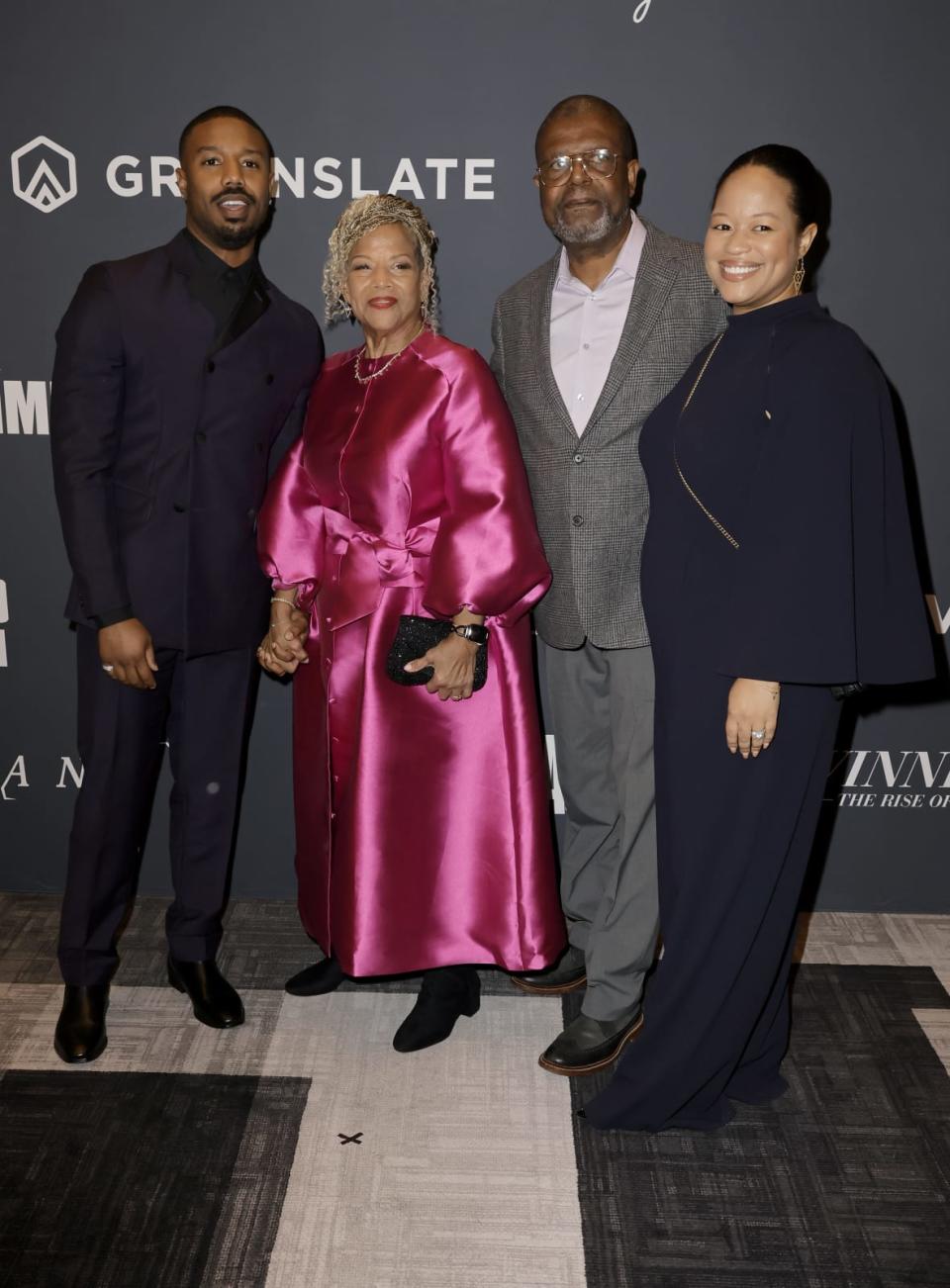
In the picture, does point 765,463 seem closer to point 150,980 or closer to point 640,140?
point 640,140

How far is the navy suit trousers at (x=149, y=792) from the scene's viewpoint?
8.20 feet

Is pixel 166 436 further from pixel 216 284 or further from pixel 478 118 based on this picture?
pixel 478 118

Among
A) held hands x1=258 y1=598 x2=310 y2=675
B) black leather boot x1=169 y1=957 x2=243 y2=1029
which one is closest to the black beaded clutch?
held hands x1=258 y1=598 x2=310 y2=675

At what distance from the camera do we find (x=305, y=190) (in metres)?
2.76

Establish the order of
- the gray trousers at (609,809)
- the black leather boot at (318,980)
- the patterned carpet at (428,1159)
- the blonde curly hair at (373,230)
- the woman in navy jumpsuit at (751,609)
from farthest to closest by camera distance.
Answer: the black leather boot at (318,980) → the gray trousers at (609,809) → the blonde curly hair at (373,230) → the patterned carpet at (428,1159) → the woman in navy jumpsuit at (751,609)

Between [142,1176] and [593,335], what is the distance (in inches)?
70.3

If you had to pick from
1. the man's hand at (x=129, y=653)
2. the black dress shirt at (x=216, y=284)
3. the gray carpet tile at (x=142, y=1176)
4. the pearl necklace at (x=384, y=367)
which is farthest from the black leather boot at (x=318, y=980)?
the black dress shirt at (x=216, y=284)

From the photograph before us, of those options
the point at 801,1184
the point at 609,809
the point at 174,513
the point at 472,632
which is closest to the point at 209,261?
the point at 174,513

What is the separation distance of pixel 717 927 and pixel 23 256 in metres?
2.14

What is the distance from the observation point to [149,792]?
2.61m

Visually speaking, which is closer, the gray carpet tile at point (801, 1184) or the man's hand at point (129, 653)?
the gray carpet tile at point (801, 1184)

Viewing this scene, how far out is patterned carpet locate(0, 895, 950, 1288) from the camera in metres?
2.03

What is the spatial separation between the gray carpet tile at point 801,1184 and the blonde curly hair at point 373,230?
1.67m

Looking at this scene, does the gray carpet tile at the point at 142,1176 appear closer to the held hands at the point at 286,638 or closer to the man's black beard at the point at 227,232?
the held hands at the point at 286,638
